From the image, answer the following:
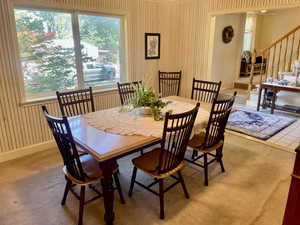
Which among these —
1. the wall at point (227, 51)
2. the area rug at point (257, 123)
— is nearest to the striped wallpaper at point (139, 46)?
the area rug at point (257, 123)

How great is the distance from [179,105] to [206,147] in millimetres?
725

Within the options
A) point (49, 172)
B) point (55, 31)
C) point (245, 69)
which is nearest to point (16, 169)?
point (49, 172)

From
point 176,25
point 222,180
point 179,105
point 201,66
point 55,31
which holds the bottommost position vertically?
point 222,180

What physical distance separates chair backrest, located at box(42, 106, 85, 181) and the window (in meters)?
1.76

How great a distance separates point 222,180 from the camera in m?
2.69

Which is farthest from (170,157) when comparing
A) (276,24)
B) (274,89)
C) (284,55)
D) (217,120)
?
(276,24)

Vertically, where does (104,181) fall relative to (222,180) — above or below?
above

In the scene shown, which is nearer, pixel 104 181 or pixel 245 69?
pixel 104 181

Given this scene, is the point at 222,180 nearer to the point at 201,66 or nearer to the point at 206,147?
the point at 206,147

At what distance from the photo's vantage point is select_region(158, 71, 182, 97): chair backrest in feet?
16.4

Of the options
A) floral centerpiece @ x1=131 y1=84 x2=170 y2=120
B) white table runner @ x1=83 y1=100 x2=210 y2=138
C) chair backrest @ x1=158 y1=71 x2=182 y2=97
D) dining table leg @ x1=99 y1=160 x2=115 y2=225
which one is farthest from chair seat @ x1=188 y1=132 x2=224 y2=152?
chair backrest @ x1=158 y1=71 x2=182 y2=97

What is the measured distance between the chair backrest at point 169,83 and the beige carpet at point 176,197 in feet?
7.63

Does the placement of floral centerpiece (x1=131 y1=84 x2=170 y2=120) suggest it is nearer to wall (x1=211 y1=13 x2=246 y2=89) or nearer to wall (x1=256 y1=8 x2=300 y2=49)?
wall (x1=211 y1=13 x2=246 y2=89)

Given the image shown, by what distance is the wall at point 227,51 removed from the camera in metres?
6.25
